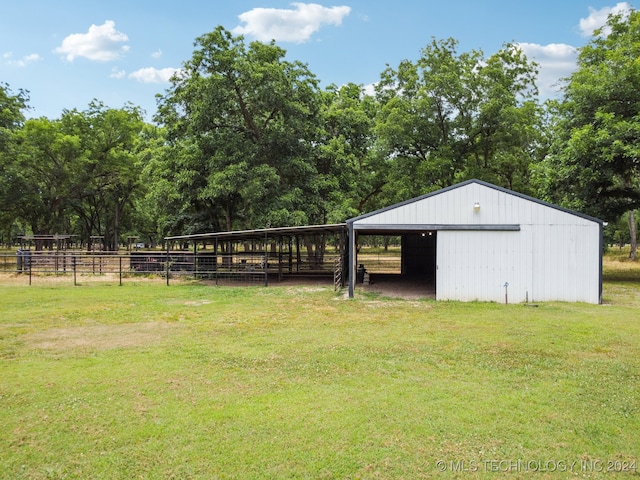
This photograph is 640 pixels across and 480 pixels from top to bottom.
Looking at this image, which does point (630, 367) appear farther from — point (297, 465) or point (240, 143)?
point (240, 143)

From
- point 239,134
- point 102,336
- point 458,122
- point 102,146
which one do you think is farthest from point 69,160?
point 458,122

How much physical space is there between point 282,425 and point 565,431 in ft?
8.82

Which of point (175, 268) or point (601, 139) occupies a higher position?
point (601, 139)

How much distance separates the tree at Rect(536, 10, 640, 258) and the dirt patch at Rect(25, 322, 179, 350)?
15551 mm

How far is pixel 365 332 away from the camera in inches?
316

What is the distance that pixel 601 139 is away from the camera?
587 inches

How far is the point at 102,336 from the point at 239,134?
14554 mm

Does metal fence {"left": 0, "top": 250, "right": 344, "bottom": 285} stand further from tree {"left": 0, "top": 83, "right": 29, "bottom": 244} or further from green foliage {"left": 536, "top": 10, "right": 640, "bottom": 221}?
green foliage {"left": 536, "top": 10, "right": 640, "bottom": 221}

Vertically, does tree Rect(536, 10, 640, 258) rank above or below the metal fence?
above

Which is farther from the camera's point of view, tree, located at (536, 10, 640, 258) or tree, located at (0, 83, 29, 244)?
tree, located at (0, 83, 29, 244)

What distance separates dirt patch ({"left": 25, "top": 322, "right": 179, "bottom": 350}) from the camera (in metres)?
7.06

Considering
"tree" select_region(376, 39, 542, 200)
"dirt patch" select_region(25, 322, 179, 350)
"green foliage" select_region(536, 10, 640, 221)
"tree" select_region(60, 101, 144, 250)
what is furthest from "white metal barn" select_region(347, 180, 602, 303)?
"tree" select_region(60, 101, 144, 250)

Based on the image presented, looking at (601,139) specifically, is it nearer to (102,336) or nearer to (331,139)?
(331,139)

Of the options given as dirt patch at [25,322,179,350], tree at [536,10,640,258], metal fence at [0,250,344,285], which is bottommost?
dirt patch at [25,322,179,350]
